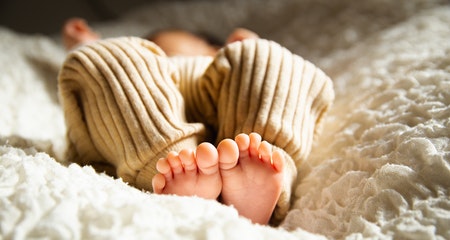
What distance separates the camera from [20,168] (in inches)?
23.0

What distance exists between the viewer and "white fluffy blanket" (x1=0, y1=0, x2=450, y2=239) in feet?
1.62

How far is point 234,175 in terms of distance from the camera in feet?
2.03

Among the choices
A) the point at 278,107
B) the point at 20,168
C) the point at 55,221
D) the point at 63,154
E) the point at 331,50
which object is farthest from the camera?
the point at 331,50

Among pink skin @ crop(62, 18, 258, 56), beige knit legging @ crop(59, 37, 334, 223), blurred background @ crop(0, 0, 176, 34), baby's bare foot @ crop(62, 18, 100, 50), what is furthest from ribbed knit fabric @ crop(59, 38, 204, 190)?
blurred background @ crop(0, 0, 176, 34)

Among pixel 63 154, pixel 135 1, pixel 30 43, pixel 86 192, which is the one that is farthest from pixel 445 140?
pixel 135 1

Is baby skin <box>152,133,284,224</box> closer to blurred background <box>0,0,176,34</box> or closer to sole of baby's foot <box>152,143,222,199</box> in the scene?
sole of baby's foot <box>152,143,222,199</box>

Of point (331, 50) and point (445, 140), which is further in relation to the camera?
point (331, 50)

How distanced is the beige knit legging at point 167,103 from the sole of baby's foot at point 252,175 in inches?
2.6

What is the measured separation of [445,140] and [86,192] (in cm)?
46

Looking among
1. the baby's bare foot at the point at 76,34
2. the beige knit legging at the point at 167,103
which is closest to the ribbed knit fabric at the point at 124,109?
the beige knit legging at the point at 167,103

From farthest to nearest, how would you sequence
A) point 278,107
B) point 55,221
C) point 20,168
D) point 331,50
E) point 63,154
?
point 331,50, point 63,154, point 278,107, point 20,168, point 55,221

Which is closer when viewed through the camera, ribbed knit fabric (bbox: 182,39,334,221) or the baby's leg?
the baby's leg

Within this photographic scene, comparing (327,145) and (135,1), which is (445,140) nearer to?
(327,145)

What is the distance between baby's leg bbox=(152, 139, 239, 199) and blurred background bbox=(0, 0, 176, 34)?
128cm
